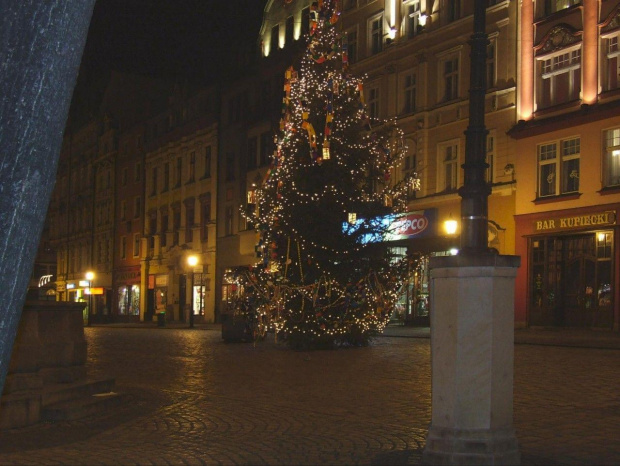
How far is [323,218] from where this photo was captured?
2305cm

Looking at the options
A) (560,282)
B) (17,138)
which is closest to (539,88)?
(560,282)

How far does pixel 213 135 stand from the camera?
54.3 metres

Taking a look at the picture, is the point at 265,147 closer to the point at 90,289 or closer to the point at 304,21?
the point at 304,21

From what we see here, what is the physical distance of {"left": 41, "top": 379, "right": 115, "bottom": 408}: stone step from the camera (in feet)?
35.6

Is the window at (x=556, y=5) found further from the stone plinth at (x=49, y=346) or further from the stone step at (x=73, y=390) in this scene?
the stone step at (x=73, y=390)

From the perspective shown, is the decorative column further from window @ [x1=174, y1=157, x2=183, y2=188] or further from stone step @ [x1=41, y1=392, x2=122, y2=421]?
window @ [x1=174, y1=157, x2=183, y2=188]

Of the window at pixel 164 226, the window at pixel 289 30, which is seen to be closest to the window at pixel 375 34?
the window at pixel 289 30

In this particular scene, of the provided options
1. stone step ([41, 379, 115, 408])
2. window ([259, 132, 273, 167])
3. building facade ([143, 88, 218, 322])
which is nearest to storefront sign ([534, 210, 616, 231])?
window ([259, 132, 273, 167])

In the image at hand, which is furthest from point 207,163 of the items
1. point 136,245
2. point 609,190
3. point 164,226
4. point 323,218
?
point 323,218

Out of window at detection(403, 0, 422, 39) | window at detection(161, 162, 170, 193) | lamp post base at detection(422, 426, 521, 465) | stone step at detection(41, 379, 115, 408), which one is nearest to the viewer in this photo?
lamp post base at detection(422, 426, 521, 465)

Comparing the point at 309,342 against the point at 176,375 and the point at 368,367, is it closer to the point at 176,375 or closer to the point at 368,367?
the point at 368,367

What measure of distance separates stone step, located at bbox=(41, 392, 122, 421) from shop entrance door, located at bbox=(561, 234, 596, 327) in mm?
21635

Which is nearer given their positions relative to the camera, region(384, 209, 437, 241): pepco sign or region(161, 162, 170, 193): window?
region(384, 209, 437, 241): pepco sign

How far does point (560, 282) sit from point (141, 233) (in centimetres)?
3842
